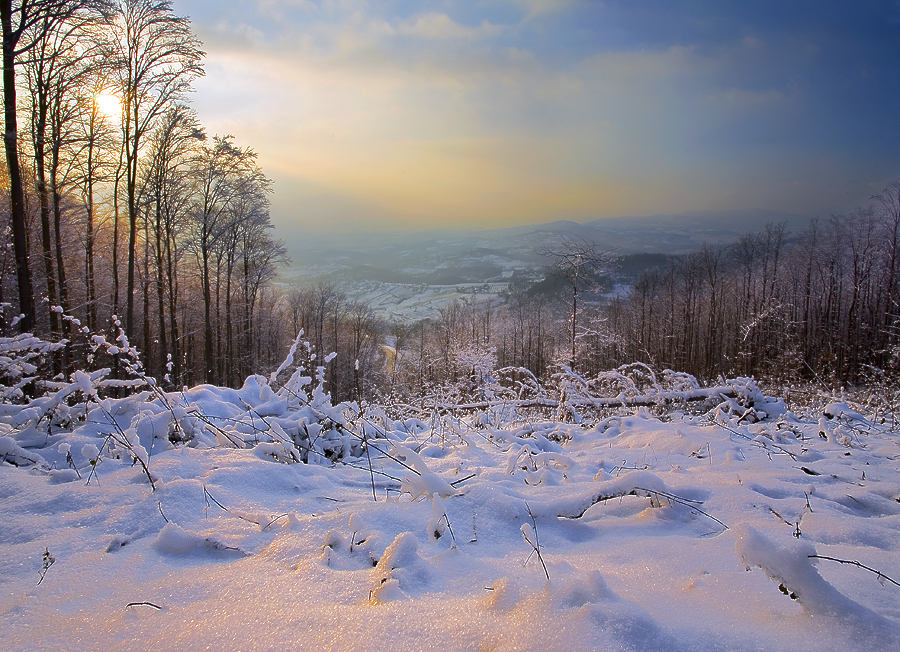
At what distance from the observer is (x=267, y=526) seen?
171cm

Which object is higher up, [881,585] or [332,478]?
[881,585]

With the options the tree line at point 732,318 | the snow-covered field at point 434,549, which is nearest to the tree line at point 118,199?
the snow-covered field at point 434,549

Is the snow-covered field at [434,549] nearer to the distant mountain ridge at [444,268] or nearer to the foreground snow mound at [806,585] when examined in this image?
the foreground snow mound at [806,585]

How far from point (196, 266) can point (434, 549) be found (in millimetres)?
22470

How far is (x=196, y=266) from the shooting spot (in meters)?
20.2

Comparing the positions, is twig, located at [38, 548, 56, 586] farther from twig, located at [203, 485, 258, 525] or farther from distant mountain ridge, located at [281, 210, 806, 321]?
distant mountain ridge, located at [281, 210, 806, 321]

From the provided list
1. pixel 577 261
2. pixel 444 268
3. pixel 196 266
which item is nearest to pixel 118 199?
pixel 196 266

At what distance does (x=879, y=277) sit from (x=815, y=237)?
814 cm

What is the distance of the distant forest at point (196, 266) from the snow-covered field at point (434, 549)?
150 centimetres

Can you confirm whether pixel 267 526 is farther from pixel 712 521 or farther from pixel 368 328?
pixel 368 328

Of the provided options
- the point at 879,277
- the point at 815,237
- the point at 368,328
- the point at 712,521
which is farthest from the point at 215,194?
the point at 815,237

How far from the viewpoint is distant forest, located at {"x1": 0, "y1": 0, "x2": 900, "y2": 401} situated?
11.2 m

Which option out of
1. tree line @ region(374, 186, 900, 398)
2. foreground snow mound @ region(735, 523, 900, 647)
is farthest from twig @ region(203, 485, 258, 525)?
tree line @ region(374, 186, 900, 398)

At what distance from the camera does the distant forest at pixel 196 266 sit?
1120cm
